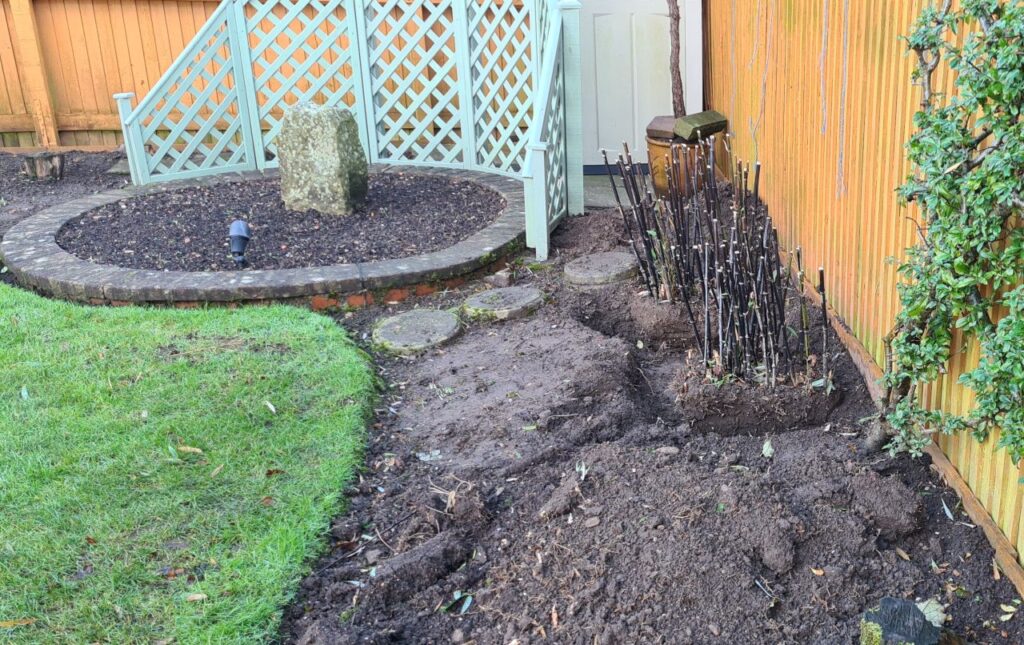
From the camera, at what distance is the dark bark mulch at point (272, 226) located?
18.3 ft

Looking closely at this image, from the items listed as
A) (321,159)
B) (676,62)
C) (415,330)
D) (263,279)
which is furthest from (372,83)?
(415,330)

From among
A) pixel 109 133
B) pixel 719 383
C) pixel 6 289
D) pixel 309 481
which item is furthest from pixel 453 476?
pixel 109 133

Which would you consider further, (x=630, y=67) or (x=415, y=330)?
(x=630, y=67)

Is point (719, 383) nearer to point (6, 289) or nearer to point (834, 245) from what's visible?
point (834, 245)

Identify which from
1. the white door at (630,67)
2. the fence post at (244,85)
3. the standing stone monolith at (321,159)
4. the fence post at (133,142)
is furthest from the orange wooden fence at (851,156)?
the fence post at (133,142)

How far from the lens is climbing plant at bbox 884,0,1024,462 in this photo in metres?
2.17

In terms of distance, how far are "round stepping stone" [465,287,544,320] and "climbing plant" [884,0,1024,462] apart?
2.27 meters

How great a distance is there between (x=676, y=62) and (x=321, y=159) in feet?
9.39

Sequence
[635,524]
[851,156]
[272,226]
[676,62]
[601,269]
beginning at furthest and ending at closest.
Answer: [676,62] < [272,226] < [601,269] < [851,156] < [635,524]

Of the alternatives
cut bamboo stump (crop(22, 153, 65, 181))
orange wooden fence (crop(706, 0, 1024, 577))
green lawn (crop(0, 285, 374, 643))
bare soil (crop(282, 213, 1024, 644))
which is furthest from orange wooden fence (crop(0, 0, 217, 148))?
bare soil (crop(282, 213, 1024, 644))

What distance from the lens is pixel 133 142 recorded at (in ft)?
23.8

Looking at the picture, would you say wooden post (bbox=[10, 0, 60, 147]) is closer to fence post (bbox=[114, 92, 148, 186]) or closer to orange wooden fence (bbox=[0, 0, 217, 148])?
orange wooden fence (bbox=[0, 0, 217, 148])

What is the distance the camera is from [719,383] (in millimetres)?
3510

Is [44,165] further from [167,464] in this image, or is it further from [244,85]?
[167,464]
